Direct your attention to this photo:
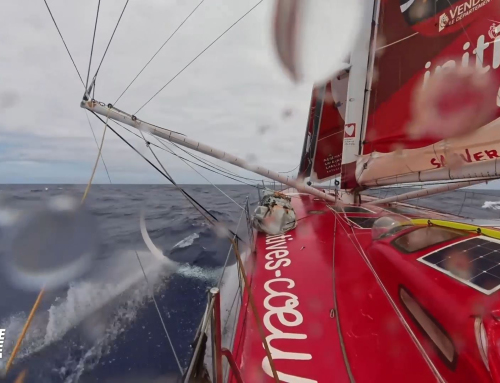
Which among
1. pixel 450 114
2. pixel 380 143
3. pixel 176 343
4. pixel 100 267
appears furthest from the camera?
pixel 100 267

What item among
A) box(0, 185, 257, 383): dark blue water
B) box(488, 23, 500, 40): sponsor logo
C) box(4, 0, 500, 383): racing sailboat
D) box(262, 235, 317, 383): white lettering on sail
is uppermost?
box(488, 23, 500, 40): sponsor logo

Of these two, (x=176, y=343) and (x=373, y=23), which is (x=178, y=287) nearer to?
(x=176, y=343)

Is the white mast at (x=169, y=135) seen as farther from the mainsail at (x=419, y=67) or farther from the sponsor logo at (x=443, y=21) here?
the sponsor logo at (x=443, y=21)

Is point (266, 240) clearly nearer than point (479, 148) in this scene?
No

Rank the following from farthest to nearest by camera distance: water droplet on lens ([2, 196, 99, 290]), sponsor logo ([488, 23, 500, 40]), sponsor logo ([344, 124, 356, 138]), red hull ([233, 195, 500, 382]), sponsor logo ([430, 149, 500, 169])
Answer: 1. sponsor logo ([344, 124, 356, 138])
2. sponsor logo ([488, 23, 500, 40])
3. sponsor logo ([430, 149, 500, 169])
4. water droplet on lens ([2, 196, 99, 290])
5. red hull ([233, 195, 500, 382])

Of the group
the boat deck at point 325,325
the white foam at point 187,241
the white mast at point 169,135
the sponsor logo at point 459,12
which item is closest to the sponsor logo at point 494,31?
the sponsor logo at point 459,12

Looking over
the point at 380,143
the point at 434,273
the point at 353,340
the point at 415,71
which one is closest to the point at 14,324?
the point at 353,340

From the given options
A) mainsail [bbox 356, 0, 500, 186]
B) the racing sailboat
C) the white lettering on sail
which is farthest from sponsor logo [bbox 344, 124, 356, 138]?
the white lettering on sail

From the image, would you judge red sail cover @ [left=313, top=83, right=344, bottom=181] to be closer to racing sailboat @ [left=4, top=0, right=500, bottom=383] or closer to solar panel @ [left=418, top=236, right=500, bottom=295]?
racing sailboat @ [left=4, top=0, right=500, bottom=383]
